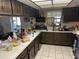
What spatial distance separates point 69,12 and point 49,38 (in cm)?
165

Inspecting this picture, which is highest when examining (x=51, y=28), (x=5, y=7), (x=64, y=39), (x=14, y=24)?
(x=5, y=7)

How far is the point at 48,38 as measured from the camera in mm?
4633

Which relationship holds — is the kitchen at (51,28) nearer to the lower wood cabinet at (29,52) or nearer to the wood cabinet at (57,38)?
the wood cabinet at (57,38)

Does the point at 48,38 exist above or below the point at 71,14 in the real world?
below

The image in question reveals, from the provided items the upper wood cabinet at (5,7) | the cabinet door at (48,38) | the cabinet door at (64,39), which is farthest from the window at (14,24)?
the cabinet door at (64,39)

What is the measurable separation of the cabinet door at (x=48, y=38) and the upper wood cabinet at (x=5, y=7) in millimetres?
2836

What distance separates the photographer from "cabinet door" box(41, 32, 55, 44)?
4.55 m

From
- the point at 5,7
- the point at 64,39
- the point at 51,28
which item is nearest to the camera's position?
the point at 5,7

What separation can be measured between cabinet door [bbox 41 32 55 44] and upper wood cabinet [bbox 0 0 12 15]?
2.84 m

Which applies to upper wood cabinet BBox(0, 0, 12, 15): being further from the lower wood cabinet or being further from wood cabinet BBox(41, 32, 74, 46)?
wood cabinet BBox(41, 32, 74, 46)

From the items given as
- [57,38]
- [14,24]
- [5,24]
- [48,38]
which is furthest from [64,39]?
[5,24]

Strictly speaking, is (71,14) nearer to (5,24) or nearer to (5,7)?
(5,24)

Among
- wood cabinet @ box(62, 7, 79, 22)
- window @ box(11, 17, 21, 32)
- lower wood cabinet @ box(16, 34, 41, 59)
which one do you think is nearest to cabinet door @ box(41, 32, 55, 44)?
wood cabinet @ box(62, 7, 79, 22)

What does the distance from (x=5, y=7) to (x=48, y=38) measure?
3.18m
